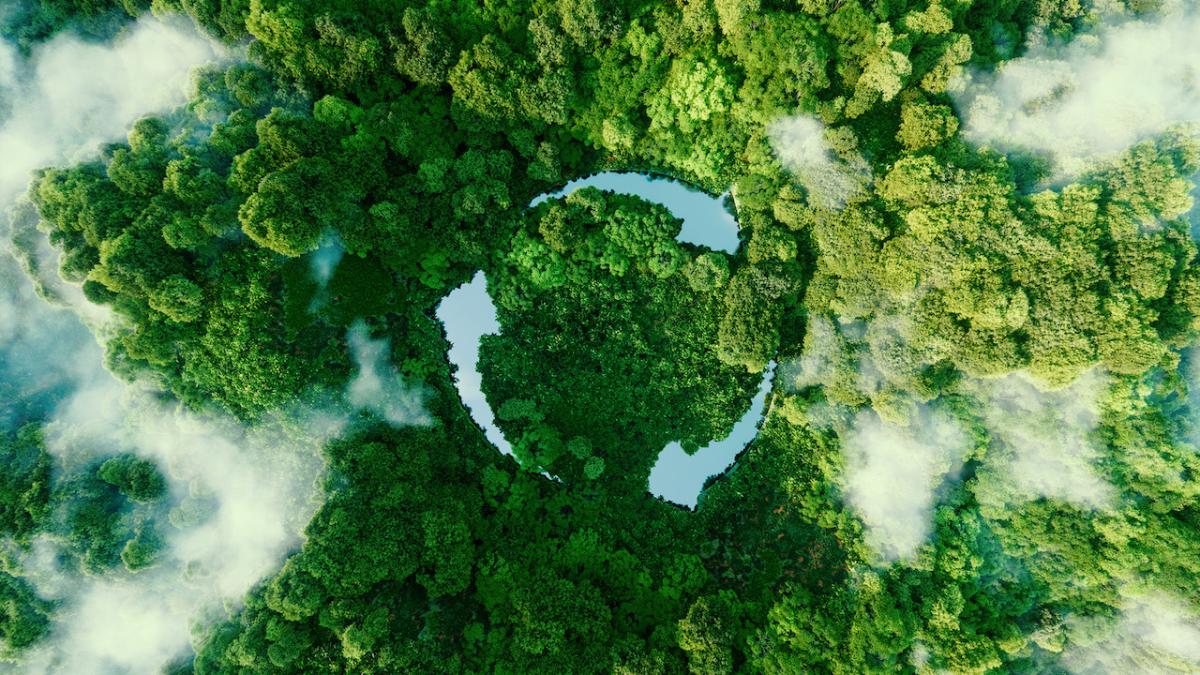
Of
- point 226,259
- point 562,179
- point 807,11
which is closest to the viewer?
point 226,259

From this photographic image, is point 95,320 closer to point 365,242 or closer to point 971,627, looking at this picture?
point 365,242

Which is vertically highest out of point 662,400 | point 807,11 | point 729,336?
point 807,11

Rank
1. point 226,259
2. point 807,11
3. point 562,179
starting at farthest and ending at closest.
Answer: point 562,179
point 807,11
point 226,259

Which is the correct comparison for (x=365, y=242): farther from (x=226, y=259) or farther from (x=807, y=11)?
(x=807, y=11)

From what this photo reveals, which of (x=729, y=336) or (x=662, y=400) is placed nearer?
(x=729, y=336)

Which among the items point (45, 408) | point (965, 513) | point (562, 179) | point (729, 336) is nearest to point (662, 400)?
point (729, 336)

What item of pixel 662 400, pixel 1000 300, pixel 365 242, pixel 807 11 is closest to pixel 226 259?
pixel 365 242

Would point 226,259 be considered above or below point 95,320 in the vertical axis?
above
